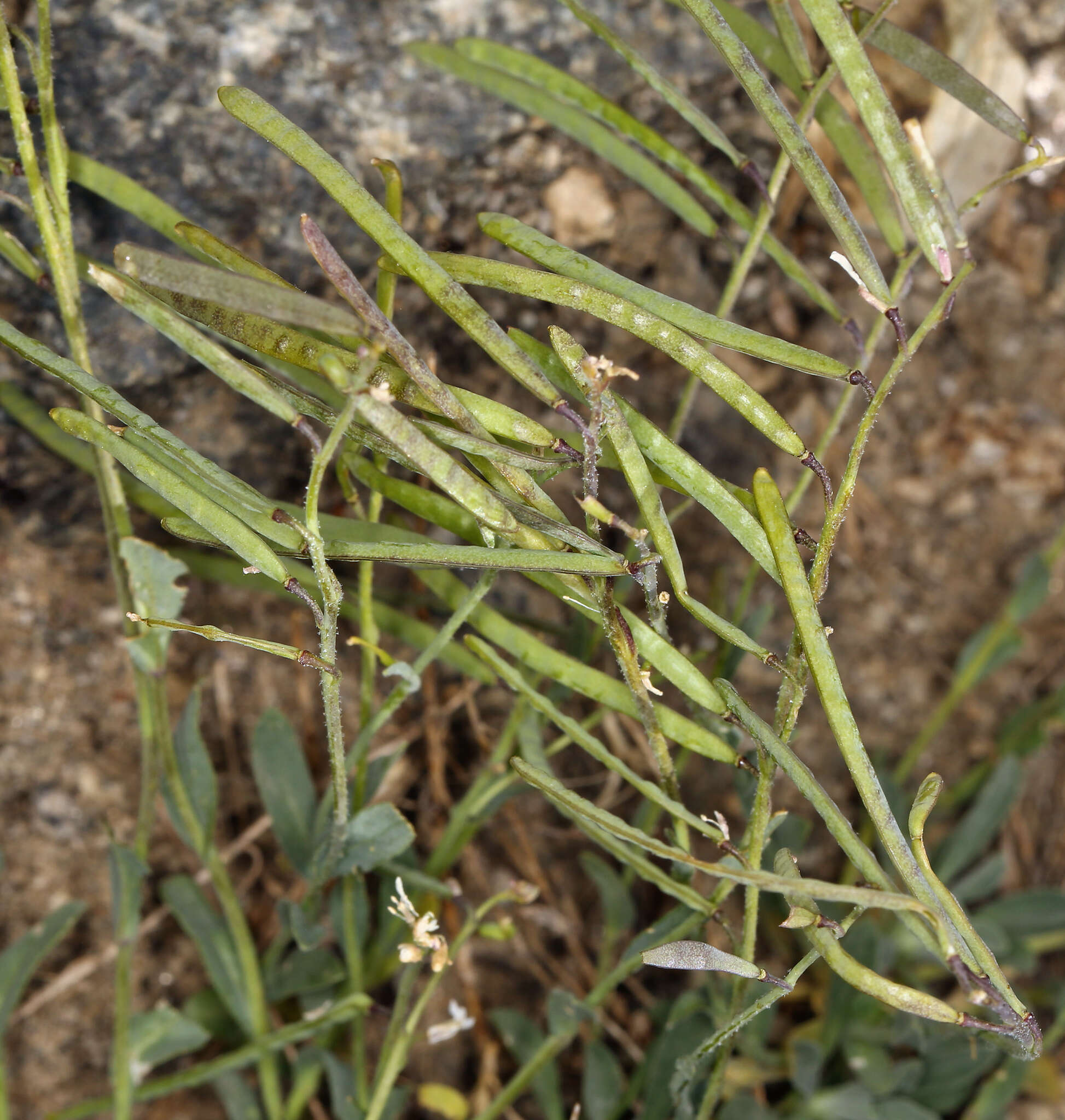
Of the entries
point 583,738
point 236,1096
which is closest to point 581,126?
point 583,738

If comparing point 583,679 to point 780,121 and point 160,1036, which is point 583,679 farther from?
point 160,1036

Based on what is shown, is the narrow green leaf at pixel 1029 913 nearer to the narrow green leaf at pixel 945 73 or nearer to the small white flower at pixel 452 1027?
the small white flower at pixel 452 1027

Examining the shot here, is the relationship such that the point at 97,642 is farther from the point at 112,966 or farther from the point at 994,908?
the point at 994,908

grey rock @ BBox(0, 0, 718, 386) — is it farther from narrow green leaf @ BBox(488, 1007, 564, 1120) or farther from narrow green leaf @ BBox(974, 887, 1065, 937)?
narrow green leaf @ BBox(974, 887, 1065, 937)

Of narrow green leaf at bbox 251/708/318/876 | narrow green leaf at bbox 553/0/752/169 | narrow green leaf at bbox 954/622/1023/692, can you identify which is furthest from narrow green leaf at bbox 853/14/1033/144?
narrow green leaf at bbox 251/708/318/876

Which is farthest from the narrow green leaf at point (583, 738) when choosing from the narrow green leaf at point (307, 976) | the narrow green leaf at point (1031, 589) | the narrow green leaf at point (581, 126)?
the narrow green leaf at point (1031, 589)
